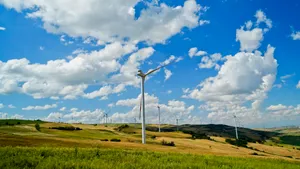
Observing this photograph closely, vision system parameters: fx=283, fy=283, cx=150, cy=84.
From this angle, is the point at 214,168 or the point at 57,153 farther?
the point at 57,153

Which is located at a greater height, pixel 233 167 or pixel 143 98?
pixel 143 98

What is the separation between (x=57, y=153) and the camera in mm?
19500

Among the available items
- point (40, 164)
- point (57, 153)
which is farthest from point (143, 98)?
point (40, 164)

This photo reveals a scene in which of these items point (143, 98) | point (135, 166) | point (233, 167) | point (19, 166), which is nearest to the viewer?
point (19, 166)

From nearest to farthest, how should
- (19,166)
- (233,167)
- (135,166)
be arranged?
(19,166)
(135,166)
(233,167)

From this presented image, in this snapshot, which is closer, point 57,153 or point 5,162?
point 5,162

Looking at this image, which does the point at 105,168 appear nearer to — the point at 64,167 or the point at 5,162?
the point at 64,167

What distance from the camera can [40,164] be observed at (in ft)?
49.6

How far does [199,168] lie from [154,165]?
110 inches

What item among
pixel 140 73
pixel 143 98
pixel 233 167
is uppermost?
pixel 140 73

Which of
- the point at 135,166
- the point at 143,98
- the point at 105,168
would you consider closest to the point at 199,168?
the point at 135,166

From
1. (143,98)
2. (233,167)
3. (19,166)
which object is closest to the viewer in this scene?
(19,166)

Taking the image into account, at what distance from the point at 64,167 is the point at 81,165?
93 centimetres

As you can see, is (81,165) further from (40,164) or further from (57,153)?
A: (57,153)
